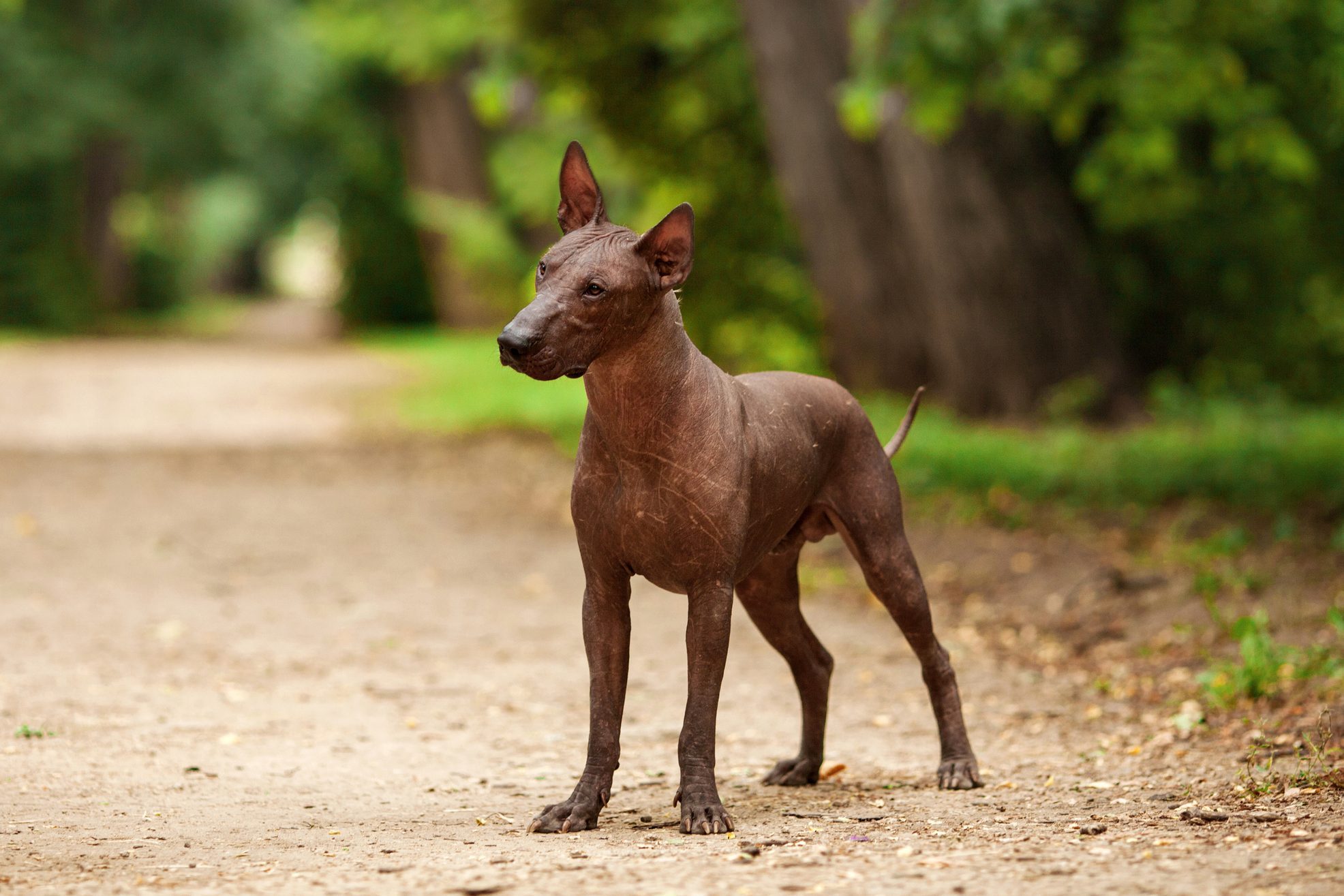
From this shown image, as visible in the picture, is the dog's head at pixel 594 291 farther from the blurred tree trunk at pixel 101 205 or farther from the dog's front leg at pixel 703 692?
the blurred tree trunk at pixel 101 205

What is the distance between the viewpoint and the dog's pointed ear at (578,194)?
194 inches

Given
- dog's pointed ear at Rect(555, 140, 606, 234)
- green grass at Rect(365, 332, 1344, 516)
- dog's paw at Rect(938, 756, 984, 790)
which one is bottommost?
dog's paw at Rect(938, 756, 984, 790)

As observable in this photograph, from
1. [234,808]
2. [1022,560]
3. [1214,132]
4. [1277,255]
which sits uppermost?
[1214,132]

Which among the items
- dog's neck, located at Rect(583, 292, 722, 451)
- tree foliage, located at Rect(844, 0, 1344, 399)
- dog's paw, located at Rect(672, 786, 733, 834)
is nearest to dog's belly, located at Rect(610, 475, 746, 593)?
dog's neck, located at Rect(583, 292, 722, 451)

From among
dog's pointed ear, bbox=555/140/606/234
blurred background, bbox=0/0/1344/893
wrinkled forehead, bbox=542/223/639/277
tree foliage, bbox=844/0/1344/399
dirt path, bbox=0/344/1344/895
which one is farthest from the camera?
tree foliage, bbox=844/0/1344/399

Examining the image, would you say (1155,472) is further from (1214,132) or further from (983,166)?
(1214,132)

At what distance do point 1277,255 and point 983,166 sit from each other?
3.67 m

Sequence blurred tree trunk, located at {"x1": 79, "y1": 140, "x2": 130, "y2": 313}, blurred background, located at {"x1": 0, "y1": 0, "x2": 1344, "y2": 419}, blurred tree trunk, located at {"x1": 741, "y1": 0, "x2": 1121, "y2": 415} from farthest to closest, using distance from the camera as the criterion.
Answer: blurred tree trunk, located at {"x1": 79, "y1": 140, "x2": 130, "y2": 313}, blurred tree trunk, located at {"x1": 741, "y1": 0, "x2": 1121, "y2": 415}, blurred background, located at {"x1": 0, "y1": 0, "x2": 1344, "y2": 419}

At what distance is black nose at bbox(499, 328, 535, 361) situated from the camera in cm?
439

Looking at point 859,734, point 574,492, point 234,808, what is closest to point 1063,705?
point 859,734

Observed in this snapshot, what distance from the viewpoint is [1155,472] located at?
11344mm

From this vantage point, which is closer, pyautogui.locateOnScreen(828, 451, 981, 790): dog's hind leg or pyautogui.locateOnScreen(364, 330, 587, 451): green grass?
pyautogui.locateOnScreen(828, 451, 981, 790): dog's hind leg

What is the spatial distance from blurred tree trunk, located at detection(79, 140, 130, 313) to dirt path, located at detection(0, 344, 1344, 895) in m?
24.6

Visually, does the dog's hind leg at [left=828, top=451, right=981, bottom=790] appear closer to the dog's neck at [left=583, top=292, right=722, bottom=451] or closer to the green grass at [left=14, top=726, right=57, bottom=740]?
the dog's neck at [left=583, top=292, right=722, bottom=451]
